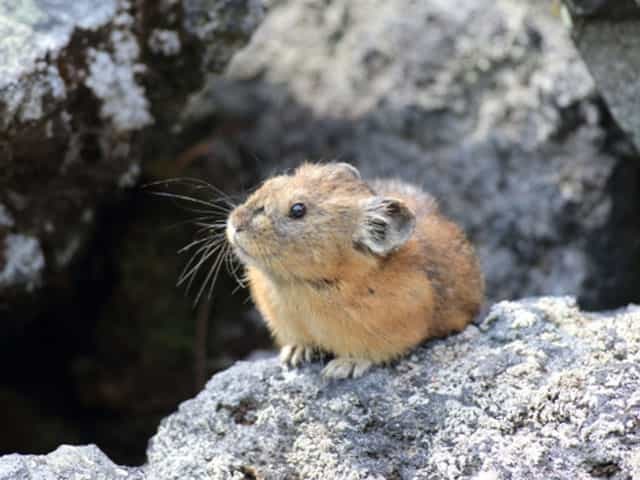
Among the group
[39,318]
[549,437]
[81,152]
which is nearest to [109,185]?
[81,152]

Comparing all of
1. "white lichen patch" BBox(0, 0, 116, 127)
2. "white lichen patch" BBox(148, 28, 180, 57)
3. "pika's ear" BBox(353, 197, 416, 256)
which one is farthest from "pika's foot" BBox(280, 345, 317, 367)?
"white lichen patch" BBox(148, 28, 180, 57)

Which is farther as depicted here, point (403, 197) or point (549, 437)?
point (403, 197)

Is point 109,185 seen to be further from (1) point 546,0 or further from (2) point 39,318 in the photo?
(1) point 546,0

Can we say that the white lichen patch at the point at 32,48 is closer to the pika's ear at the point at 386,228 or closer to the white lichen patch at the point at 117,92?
the white lichen patch at the point at 117,92

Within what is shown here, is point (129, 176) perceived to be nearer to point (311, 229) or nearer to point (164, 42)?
point (164, 42)

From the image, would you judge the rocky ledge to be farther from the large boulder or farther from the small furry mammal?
the large boulder

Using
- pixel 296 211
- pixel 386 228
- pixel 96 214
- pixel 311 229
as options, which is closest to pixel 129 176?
pixel 96 214
